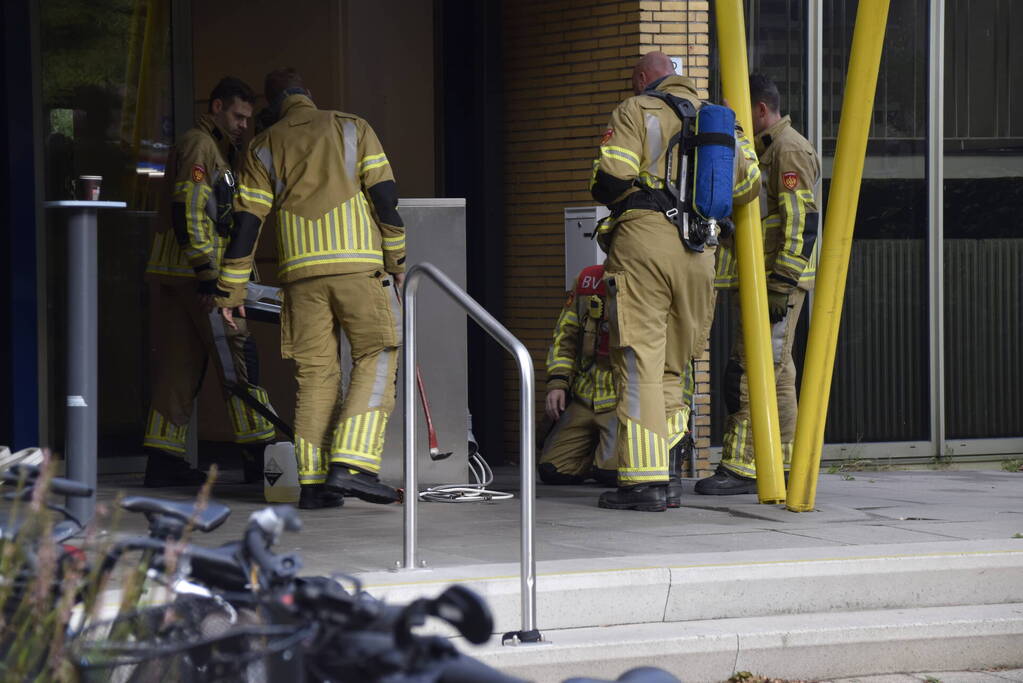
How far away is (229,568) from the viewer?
2.15 m

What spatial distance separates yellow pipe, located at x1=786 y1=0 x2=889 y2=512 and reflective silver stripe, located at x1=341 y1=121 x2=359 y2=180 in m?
2.32

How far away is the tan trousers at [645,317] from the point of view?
23.4 ft

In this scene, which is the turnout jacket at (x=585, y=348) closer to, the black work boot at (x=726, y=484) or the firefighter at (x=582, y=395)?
the firefighter at (x=582, y=395)

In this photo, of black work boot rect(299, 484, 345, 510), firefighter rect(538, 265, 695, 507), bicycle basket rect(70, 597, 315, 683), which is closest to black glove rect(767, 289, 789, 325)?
firefighter rect(538, 265, 695, 507)

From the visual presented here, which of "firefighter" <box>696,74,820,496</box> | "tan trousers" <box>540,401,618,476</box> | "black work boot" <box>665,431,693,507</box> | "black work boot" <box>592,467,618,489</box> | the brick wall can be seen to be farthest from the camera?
the brick wall

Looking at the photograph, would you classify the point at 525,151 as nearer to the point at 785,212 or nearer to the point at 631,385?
the point at 785,212

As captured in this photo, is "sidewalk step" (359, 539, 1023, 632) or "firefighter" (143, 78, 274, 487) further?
"firefighter" (143, 78, 274, 487)

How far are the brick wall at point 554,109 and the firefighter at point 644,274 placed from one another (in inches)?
73.6

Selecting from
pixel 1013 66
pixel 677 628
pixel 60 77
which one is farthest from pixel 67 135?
pixel 1013 66

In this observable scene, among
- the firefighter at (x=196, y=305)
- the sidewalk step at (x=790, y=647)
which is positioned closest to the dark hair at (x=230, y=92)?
the firefighter at (x=196, y=305)

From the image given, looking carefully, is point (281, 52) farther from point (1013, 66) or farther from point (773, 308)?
point (1013, 66)

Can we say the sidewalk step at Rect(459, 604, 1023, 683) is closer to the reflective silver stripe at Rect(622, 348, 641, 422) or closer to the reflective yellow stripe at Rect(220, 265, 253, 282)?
the reflective silver stripe at Rect(622, 348, 641, 422)

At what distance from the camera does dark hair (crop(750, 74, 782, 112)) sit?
833 centimetres

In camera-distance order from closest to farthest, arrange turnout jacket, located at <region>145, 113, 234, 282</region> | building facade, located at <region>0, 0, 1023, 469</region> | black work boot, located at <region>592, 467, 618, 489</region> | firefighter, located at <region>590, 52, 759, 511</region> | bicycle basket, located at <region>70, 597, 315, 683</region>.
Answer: bicycle basket, located at <region>70, 597, 315, 683</region> < firefighter, located at <region>590, 52, 759, 511</region> < turnout jacket, located at <region>145, 113, 234, 282</region> < black work boot, located at <region>592, 467, 618, 489</region> < building facade, located at <region>0, 0, 1023, 469</region>
